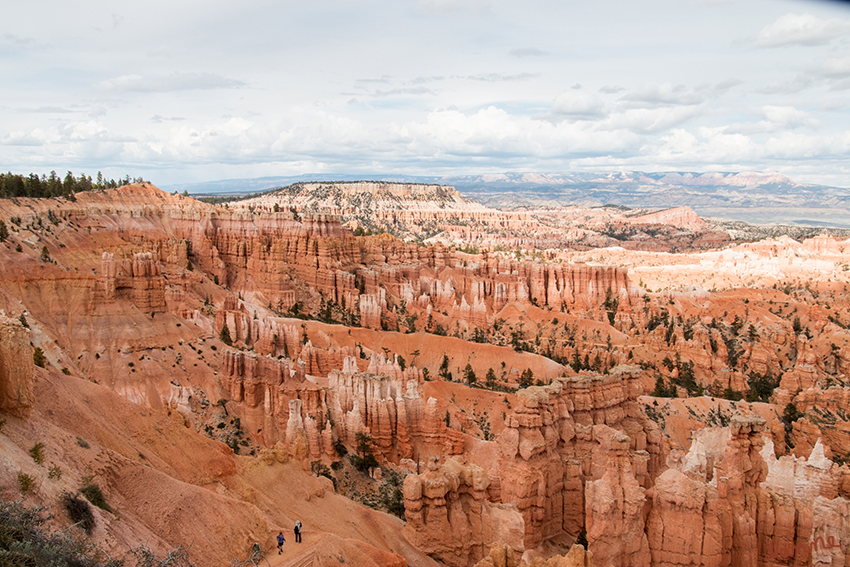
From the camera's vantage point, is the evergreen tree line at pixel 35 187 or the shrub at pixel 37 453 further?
the evergreen tree line at pixel 35 187

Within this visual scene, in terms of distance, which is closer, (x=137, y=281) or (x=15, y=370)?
(x=15, y=370)

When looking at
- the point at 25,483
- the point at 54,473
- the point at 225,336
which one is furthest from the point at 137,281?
the point at 25,483

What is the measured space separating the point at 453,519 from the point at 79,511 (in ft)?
41.6

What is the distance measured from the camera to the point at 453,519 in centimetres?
2078

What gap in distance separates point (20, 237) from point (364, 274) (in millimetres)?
34742

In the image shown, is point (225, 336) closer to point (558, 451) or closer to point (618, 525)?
point (558, 451)

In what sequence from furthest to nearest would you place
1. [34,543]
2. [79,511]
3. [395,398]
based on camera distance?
[395,398] < [79,511] < [34,543]

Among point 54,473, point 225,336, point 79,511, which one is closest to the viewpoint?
point 79,511

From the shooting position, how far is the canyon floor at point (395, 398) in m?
15.4

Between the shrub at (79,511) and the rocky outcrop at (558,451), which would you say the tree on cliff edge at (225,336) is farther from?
the shrub at (79,511)

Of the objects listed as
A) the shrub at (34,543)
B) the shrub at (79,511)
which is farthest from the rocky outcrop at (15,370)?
the shrub at (34,543)

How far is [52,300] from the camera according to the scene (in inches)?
1609

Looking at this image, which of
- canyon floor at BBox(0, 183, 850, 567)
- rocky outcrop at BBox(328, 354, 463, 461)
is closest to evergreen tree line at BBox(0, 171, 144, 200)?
canyon floor at BBox(0, 183, 850, 567)

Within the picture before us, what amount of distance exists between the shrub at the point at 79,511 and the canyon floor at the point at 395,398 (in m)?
0.21
